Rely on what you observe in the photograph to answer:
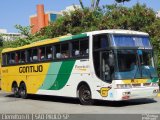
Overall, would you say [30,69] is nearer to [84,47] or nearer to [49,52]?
[49,52]

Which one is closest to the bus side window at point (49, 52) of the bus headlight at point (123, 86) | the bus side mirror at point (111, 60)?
the bus side mirror at point (111, 60)

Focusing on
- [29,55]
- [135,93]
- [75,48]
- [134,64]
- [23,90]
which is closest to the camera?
[135,93]

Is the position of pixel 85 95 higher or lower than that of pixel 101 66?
lower

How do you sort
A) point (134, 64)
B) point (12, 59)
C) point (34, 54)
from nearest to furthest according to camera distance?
1. point (134, 64)
2. point (34, 54)
3. point (12, 59)

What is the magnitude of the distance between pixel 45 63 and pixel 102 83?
488 cm

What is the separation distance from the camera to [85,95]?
17.8 metres

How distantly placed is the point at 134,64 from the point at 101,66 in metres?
1.26

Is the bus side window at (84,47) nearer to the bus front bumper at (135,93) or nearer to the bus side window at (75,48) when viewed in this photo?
the bus side window at (75,48)

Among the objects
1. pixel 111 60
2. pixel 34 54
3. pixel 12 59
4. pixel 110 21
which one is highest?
pixel 110 21

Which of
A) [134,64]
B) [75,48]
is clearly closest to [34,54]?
[75,48]

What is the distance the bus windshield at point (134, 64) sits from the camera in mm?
16250

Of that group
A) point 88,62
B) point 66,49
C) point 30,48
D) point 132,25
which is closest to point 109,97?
point 88,62

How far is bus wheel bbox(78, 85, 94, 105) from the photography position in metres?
17.6

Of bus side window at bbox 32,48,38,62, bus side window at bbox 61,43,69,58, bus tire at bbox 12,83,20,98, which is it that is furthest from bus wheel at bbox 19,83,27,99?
bus side window at bbox 61,43,69,58
